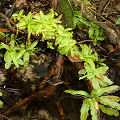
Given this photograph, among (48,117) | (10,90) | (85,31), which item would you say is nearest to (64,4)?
(85,31)

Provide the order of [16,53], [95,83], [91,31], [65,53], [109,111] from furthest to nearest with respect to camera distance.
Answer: [91,31]
[65,53]
[16,53]
[95,83]
[109,111]

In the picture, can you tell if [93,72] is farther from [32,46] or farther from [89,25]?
[32,46]

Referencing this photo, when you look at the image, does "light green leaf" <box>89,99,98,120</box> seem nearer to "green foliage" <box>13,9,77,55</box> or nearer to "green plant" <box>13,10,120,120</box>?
"green plant" <box>13,10,120,120</box>

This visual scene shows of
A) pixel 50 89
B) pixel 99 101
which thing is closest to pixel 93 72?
pixel 99 101

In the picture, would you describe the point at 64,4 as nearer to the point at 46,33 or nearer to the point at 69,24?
the point at 69,24

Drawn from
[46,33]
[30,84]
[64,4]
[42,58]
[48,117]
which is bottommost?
[48,117]

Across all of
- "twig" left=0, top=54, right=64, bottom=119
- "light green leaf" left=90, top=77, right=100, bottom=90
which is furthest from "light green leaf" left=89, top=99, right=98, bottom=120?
"twig" left=0, top=54, right=64, bottom=119

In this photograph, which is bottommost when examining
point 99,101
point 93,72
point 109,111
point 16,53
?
point 109,111
